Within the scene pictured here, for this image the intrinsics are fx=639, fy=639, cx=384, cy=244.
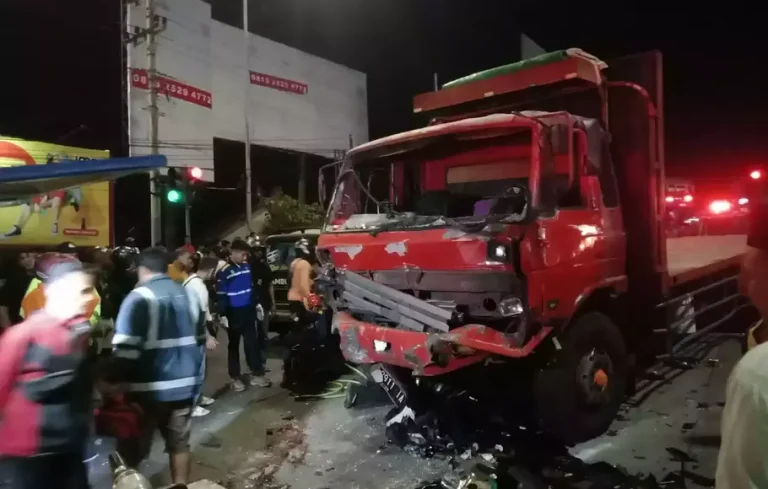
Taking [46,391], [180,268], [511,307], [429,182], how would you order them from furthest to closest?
[180,268]
[429,182]
[511,307]
[46,391]

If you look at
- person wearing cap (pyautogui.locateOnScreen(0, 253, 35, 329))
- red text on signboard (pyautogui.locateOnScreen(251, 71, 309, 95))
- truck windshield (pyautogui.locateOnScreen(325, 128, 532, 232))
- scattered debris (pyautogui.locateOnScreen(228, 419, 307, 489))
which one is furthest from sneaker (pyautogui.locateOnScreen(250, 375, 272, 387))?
red text on signboard (pyautogui.locateOnScreen(251, 71, 309, 95))

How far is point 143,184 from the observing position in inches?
851

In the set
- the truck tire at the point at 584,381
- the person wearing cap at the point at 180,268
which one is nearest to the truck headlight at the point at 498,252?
the truck tire at the point at 584,381

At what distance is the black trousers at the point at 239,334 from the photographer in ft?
23.7

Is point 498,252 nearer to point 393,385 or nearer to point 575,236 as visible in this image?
point 575,236

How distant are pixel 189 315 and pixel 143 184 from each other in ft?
62.2

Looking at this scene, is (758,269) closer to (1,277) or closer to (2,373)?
(2,373)

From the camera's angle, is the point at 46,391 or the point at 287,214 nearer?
the point at 46,391

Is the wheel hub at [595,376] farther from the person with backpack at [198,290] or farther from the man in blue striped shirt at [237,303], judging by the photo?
the man in blue striped shirt at [237,303]

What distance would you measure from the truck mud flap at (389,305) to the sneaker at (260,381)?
95.7 inches

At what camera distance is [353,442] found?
216 inches

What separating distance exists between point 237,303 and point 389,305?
2.79 m

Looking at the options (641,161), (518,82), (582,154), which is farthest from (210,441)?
(641,161)

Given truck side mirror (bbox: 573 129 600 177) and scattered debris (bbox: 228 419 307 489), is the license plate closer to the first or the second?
scattered debris (bbox: 228 419 307 489)
